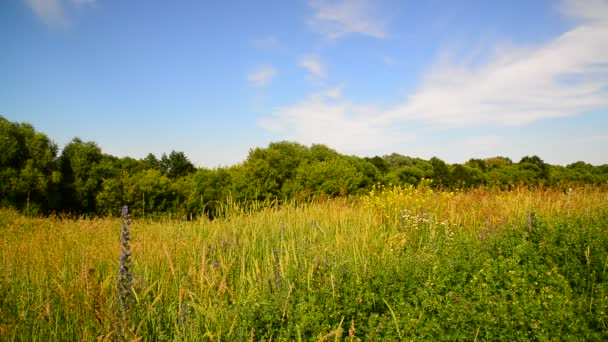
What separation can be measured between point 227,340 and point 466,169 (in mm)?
36590

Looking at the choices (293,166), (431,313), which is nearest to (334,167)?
(293,166)

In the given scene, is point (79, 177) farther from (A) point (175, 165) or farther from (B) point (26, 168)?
(A) point (175, 165)

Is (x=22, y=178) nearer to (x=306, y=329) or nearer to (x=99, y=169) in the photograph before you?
(x=99, y=169)

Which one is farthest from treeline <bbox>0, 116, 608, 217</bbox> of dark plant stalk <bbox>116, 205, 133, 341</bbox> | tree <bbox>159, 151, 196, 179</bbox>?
dark plant stalk <bbox>116, 205, 133, 341</bbox>

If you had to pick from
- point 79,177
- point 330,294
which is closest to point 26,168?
point 79,177

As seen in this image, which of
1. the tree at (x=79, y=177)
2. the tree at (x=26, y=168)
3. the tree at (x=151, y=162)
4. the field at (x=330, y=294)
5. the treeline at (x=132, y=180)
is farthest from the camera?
the tree at (x=151, y=162)

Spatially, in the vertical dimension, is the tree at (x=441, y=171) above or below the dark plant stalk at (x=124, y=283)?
above

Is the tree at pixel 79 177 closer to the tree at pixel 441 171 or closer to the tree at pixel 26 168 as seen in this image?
the tree at pixel 26 168

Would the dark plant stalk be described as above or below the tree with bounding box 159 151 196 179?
below

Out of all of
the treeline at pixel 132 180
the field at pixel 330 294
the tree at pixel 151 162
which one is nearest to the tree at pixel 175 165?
the tree at pixel 151 162

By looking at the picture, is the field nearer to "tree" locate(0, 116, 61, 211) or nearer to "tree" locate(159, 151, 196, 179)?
"tree" locate(0, 116, 61, 211)

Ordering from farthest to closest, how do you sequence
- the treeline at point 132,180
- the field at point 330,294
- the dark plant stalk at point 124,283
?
the treeline at point 132,180 < the field at point 330,294 < the dark plant stalk at point 124,283

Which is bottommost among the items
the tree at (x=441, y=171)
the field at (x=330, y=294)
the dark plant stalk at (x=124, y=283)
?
the field at (x=330, y=294)

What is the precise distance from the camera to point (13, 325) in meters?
2.94
